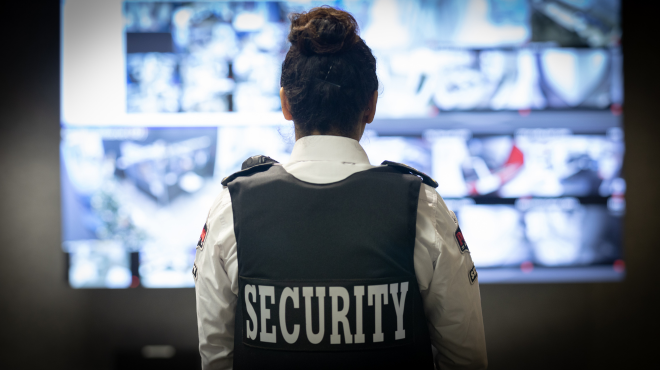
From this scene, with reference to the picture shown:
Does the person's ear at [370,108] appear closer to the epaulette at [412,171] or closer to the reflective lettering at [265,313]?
the epaulette at [412,171]

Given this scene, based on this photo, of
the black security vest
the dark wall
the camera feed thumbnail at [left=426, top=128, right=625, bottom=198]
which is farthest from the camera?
the dark wall

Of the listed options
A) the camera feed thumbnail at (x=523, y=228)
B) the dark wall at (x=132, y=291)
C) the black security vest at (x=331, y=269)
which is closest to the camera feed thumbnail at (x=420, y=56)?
the dark wall at (x=132, y=291)

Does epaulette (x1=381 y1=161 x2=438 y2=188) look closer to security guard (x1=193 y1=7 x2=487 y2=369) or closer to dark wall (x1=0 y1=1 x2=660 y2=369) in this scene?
security guard (x1=193 y1=7 x2=487 y2=369)

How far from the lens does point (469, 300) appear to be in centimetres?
87

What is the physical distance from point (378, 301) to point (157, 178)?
1.65m

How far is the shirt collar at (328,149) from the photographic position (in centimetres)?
88

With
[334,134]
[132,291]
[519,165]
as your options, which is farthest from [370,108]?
[132,291]

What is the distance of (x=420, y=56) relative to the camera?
2.13 m

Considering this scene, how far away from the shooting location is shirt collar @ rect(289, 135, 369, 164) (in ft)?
2.89

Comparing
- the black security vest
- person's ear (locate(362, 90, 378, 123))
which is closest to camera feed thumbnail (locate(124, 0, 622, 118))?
person's ear (locate(362, 90, 378, 123))

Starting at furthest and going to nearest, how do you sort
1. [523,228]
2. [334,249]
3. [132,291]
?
[132,291] → [523,228] → [334,249]

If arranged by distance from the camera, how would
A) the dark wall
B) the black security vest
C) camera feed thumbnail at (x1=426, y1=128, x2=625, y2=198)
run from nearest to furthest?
the black security vest
camera feed thumbnail at (x1=426, y1=128, x2=625, y2=198)
the dark wall

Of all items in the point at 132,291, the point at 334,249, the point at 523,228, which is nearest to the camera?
the point at 334,249

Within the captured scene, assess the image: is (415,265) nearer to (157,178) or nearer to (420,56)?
(420,56)
